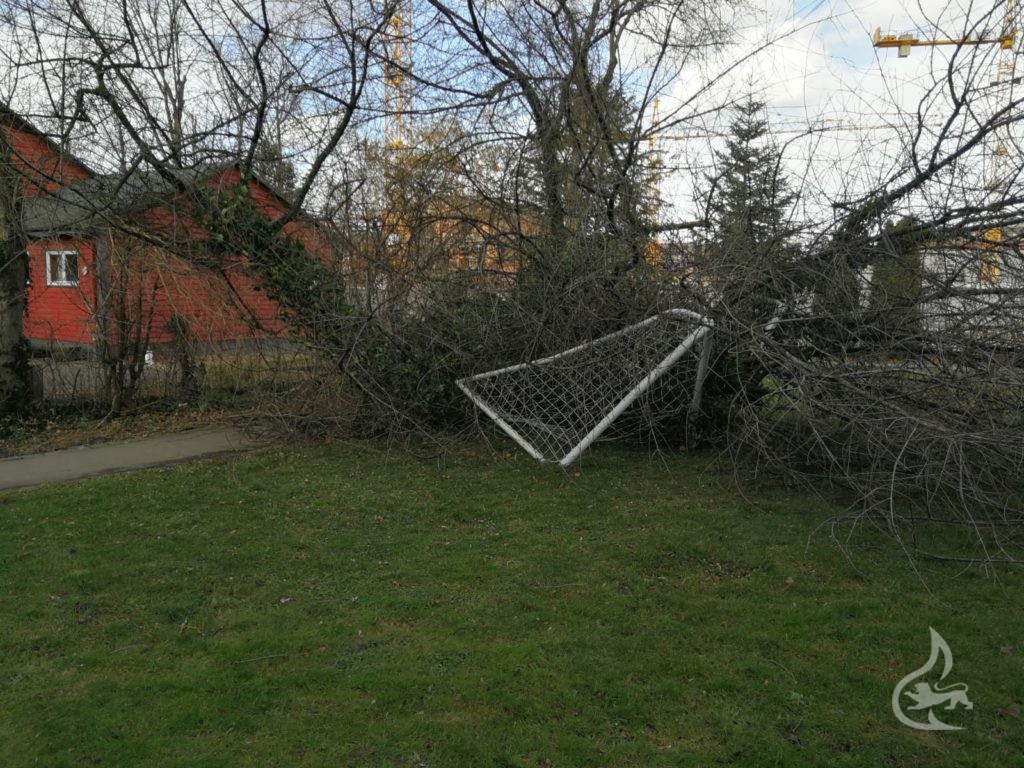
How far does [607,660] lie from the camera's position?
3.79m

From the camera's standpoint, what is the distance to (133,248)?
9742mm

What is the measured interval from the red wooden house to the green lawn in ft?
12.7

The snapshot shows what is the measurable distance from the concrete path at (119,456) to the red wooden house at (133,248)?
1.43m

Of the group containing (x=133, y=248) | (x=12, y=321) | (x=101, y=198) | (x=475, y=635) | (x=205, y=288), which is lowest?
(x=475, y=635)

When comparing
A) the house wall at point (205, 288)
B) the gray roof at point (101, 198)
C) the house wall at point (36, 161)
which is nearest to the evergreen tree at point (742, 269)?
the house wall at point (205, 288)

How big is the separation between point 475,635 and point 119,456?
5972 millimetres

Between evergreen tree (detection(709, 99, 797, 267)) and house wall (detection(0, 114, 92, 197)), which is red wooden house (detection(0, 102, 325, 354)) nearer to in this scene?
house wall (detection(0, 114, 92, 197))

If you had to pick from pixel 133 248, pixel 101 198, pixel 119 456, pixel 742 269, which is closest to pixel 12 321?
pixel 133 248

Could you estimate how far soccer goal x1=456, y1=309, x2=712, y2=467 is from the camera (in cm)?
737

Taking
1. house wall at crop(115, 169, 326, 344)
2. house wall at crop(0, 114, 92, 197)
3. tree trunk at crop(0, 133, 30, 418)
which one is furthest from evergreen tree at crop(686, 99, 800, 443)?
tree trunk at crop(0, 133, 30, 418)

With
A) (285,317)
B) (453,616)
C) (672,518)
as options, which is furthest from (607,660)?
(285,317)

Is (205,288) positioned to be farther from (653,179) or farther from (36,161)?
(653,179)

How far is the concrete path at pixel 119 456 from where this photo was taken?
7.69 m

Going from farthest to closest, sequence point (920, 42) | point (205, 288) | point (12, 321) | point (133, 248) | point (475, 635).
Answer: point (12, 321) → point (205, 288) → point (133, 248) → point (920, 42) → point (475, 635)
